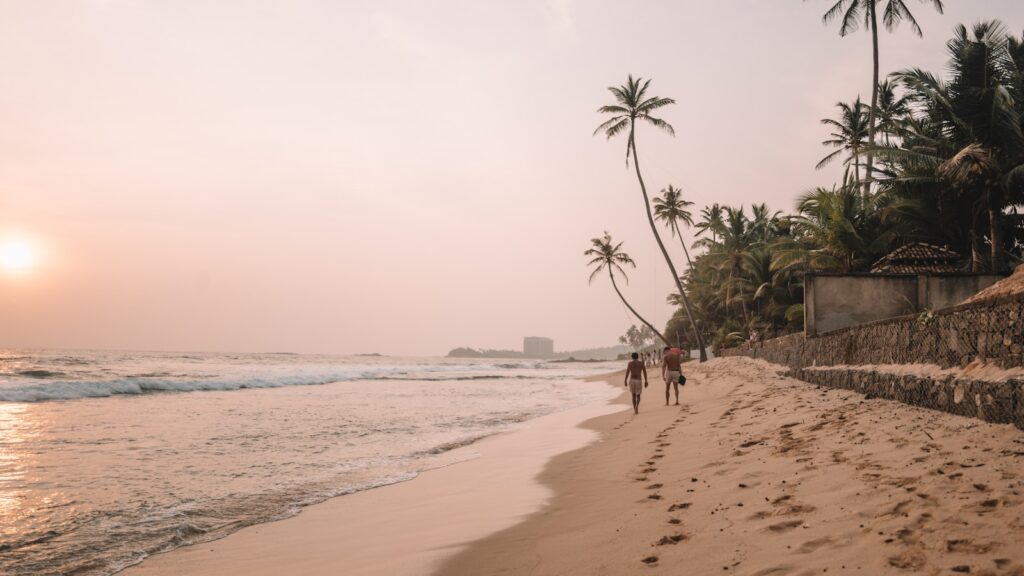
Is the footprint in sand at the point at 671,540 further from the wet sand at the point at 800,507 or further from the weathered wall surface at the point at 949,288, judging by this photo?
the weathered wall surface at the point at 949,288

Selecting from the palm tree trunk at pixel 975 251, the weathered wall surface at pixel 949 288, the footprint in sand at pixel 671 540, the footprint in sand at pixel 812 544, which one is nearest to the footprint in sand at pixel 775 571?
the footprint in sand at pixel 812 544

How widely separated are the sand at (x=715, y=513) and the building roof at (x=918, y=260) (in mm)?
11666

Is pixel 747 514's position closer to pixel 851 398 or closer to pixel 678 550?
pixel 678 550

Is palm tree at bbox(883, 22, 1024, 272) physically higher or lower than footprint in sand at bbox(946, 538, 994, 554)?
higher

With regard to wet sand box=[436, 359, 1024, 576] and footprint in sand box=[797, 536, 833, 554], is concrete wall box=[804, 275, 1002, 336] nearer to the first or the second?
wet sand box=[436, 359, 1024, 576]

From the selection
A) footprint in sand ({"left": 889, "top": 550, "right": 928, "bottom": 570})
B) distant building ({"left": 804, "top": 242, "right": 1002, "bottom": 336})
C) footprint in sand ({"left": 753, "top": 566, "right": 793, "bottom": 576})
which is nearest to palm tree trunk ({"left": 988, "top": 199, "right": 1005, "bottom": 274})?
distant building ({"left": 804, "top": 242, "right": 1002, "bottom": 336})

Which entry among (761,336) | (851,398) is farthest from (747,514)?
(761,336)

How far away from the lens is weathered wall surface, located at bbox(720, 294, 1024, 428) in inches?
210

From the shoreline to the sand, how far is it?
0.02 m

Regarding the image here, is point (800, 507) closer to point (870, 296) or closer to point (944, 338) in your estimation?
point (944, 338)

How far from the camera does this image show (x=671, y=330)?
187ft

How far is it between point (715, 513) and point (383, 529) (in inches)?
116

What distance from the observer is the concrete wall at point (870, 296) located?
1350 cm

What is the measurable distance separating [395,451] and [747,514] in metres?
6.76
